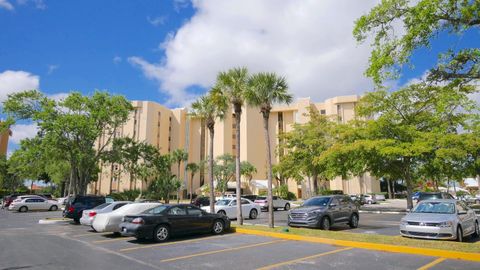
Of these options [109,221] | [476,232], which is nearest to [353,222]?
[476,232]

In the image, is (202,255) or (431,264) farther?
(202,255)

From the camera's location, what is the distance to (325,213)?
15.2 meters

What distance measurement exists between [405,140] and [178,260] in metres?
23.1

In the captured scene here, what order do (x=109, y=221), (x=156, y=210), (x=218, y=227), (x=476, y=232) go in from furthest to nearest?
1. (x=218, y=227)
2. (x=109, y=221)
3. (x=156, y=210)
4. (x=476, y=232)

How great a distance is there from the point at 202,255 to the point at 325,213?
23.4ft

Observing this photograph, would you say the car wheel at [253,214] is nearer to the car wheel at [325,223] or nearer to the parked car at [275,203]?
the car wheel at [325,223]

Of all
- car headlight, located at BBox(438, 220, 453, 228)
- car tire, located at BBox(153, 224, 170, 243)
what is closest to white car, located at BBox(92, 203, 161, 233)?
car tire, located at BBox(153, 224, 170, 243)

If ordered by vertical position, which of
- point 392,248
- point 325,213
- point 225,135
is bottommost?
point 392,248

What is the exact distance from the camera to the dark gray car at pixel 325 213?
1514cm

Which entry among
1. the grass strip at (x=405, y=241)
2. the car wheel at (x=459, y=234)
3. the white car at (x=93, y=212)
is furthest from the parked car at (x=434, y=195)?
the white car at (x=93, y=212)

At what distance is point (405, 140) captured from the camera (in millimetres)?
26969

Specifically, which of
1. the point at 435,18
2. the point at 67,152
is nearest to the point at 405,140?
the point at 435,18

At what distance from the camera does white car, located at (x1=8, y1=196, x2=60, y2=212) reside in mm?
34188

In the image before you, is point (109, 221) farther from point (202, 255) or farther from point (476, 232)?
point (476, 232)
